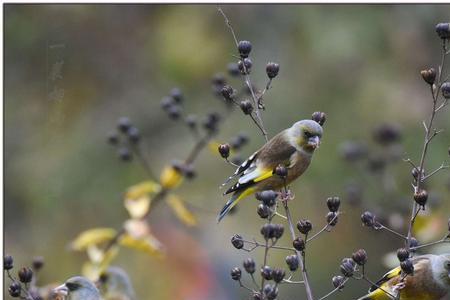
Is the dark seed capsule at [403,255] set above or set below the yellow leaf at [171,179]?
below

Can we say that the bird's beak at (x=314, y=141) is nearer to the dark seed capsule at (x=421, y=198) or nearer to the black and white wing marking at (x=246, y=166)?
the black and white wing marking at (x=246, y=166)

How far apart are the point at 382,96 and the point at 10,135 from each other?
228 cm

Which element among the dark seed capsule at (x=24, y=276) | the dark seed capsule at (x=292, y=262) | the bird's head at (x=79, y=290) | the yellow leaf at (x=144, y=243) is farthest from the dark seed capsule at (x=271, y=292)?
the yellow leaf at (x=144, y=243)

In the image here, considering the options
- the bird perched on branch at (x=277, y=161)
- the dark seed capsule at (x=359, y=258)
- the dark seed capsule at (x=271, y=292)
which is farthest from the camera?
the bird perched on branch at (x=277, y=161)

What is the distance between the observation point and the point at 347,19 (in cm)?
512

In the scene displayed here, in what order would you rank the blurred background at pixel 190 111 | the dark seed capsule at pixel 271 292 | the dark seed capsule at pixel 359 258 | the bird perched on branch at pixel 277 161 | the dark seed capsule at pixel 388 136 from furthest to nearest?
the blurred background at pixel 190 111 → the dark seed capsule at pixel 388 136 → the bird perched on branch at pixel 277 161 → the dark seed capsule at pixel 359 258 → the dark seed capsule at pixel 271 292

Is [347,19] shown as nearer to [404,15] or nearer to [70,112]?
[404,15]

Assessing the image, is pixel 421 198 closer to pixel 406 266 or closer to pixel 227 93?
pixel 406 266

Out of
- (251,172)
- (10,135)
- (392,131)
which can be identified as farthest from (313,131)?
(10,135)

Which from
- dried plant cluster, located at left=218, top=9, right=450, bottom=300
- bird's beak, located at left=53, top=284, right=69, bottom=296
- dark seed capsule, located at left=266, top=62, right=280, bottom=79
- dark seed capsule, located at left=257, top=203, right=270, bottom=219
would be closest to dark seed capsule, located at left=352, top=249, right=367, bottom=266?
dried plant cluster, located at left=218, top=9, right=450, bottom=300

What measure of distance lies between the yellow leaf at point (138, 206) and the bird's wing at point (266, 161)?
0.94 m

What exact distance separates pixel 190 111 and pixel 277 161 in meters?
2.78

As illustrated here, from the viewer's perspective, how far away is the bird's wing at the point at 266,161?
2.29 m

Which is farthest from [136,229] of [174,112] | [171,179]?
[174,112]
